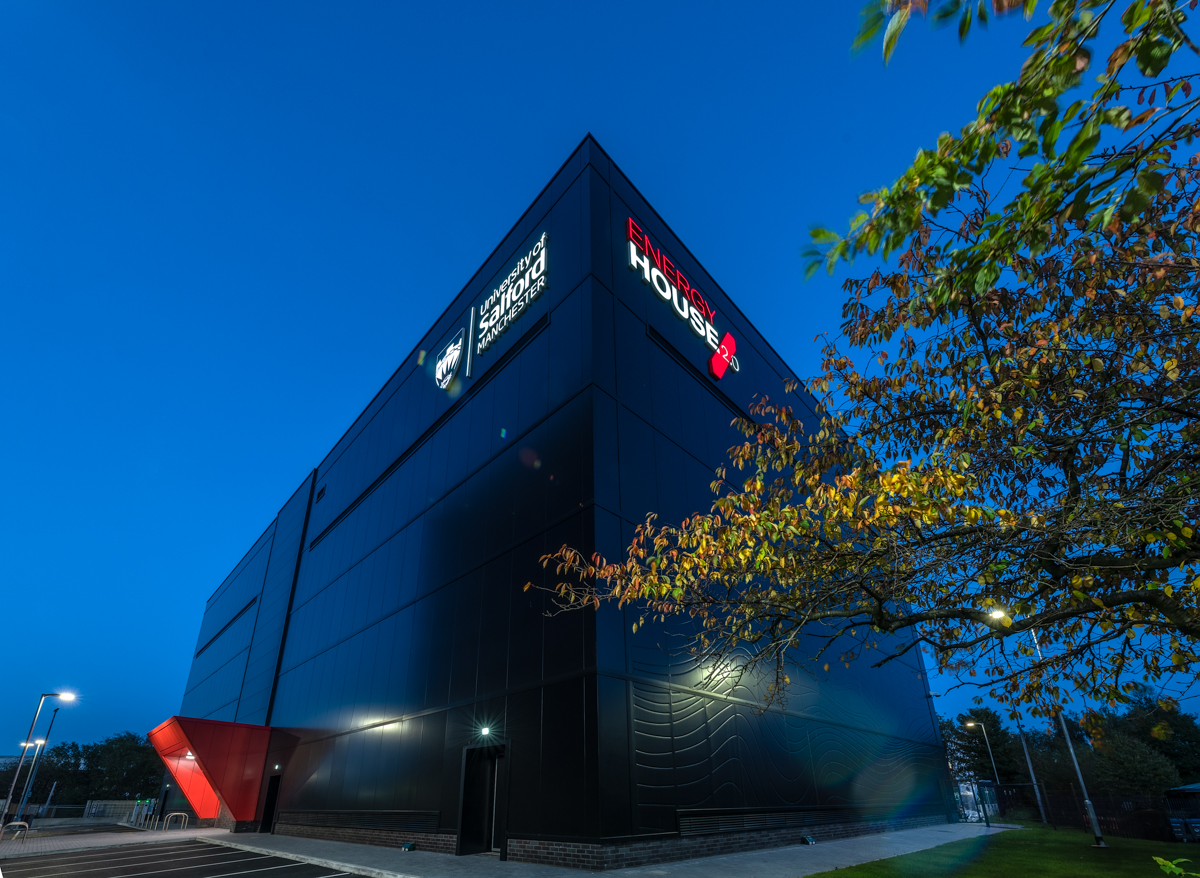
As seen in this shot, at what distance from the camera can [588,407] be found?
574 inches

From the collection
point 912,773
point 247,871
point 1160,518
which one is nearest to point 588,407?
point 1160,518

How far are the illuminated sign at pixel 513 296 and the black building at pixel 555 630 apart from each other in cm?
12

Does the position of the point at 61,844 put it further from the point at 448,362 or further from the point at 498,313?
the point at 498,313

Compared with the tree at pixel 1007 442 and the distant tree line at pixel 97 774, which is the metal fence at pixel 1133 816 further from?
the distant tree line at pixel 97 774

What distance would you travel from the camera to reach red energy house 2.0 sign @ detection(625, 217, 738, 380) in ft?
62.2

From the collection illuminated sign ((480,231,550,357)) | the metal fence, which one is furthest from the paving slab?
illuminated sign ((480,231,550,357))

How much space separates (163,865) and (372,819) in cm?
526

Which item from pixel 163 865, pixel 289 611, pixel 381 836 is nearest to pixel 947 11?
pixel 381 836

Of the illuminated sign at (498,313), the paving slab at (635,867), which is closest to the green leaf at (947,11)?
the paving slab at (635,867)

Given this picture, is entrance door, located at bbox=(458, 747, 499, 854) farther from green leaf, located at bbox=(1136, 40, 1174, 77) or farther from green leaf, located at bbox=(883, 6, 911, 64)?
green leaf, located at bbox=(1136, 40, 1174, 77)

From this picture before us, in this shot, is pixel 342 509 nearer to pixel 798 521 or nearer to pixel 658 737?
pixel 658 737

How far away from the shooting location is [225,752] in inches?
1033

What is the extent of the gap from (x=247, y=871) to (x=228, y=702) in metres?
30.9

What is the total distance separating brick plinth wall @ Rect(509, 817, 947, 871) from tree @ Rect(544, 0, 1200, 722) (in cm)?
647
